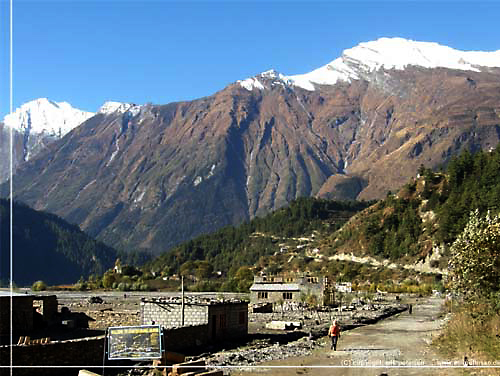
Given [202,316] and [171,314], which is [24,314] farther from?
[202,316]

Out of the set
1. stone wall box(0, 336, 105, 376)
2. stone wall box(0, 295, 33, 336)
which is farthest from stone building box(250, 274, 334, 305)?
stone wall box(0, 336, 105, 376)

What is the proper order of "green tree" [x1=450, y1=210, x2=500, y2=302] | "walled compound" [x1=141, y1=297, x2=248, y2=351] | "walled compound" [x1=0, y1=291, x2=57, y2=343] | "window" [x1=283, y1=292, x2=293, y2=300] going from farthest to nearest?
"window" [x1=283, y1=292, x2=293, y2=300], "walled compound" [x1=0, y1=291, x2=57, y2=343], "walled compound" [x1=141, y1=297, x2=248, y2=351], "green tree" [x1=450, y1=210, x2=500, y2=302]

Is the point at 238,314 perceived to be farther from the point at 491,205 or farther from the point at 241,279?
the point at 241,279

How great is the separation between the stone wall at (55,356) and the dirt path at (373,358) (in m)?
7.16

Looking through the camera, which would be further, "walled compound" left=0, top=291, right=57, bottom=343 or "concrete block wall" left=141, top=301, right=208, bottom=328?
"walled compound" left=0, top=291, right=57, bottom=343

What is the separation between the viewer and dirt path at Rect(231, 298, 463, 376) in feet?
102

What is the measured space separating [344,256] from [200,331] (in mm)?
122740

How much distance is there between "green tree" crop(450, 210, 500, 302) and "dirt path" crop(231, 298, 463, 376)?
465 centimetres

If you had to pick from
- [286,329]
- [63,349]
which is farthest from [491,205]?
[63,349]

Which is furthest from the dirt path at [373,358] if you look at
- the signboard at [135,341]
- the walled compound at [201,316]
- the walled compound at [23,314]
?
the walled compound at [23,314]

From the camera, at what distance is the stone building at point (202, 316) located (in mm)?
44438

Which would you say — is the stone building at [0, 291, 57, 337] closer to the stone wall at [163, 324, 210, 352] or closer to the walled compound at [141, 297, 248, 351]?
the walled compound at [141, 297, 248, 351]

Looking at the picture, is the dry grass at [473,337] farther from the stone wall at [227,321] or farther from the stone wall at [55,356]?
the stone wall at [55,356]

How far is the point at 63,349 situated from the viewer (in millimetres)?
30531
